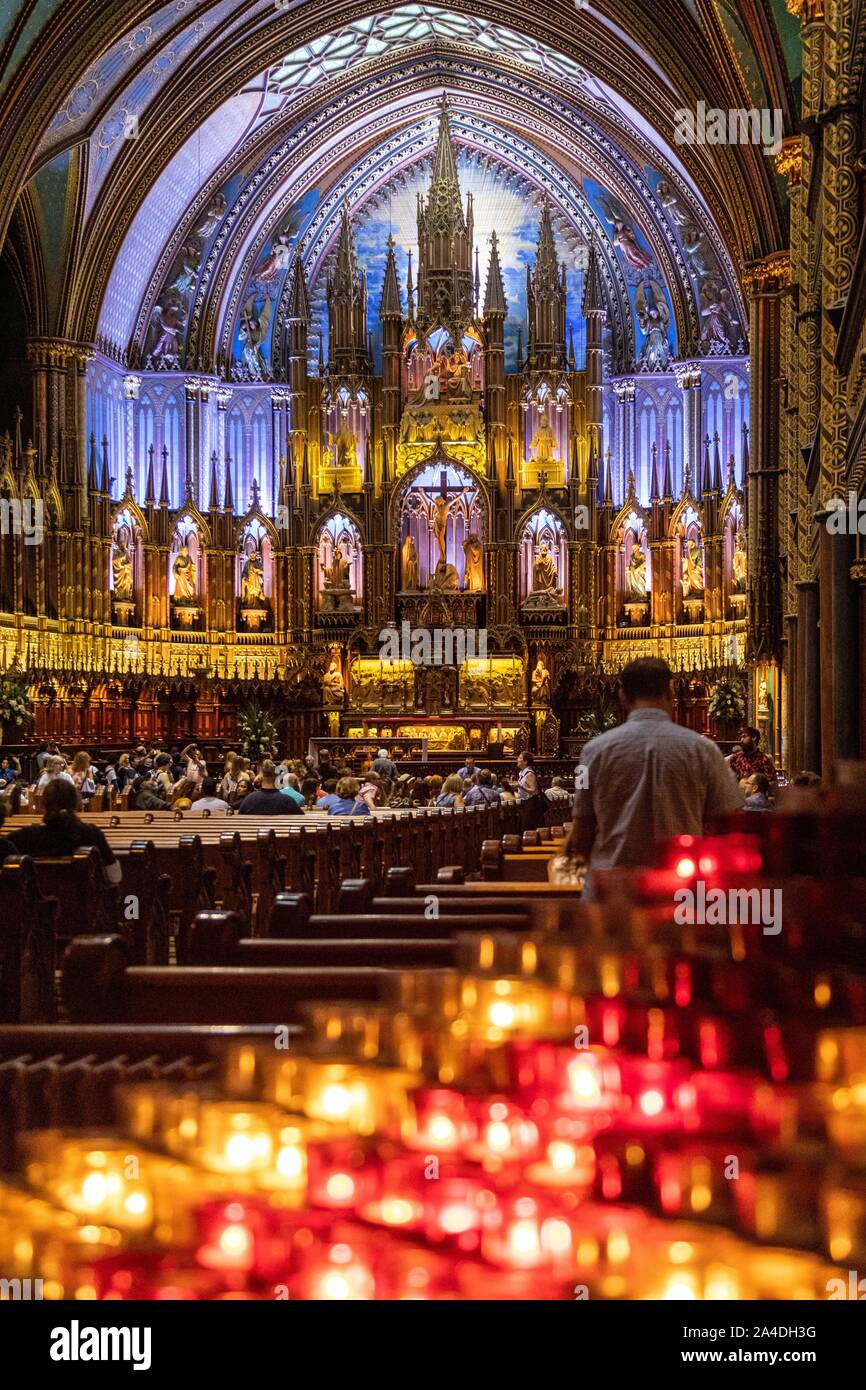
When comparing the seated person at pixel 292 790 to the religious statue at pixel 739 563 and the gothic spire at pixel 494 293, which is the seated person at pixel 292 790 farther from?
the gothic spire at pixel 494 293

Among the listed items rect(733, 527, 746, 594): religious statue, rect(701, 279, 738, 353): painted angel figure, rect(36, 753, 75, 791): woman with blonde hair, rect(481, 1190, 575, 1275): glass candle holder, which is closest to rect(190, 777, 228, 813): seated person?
rect(36, 753, 75, 791): woman with blonde hair

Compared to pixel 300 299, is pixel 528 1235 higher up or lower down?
lower down

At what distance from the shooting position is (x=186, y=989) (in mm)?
4305

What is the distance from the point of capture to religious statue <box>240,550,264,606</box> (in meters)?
34.0

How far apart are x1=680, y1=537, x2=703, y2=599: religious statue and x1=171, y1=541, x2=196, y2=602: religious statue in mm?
10727

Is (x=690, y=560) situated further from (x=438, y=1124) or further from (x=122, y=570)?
(x=438, y=1124)

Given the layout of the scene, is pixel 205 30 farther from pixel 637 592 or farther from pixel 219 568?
pixel 637 592

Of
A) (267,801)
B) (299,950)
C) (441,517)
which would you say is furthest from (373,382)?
(299,950)

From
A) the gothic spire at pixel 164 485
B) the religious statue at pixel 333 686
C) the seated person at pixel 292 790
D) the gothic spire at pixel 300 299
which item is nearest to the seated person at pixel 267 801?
the seated person at pixel 292 790

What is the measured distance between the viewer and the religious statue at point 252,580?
34.0 metres

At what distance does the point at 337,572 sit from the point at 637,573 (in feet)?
22.0

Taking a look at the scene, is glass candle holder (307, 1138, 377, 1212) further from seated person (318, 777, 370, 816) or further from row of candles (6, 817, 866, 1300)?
seated person (318, 777, 370, 816)

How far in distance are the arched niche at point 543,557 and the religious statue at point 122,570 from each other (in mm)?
8506

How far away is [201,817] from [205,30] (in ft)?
66.3
